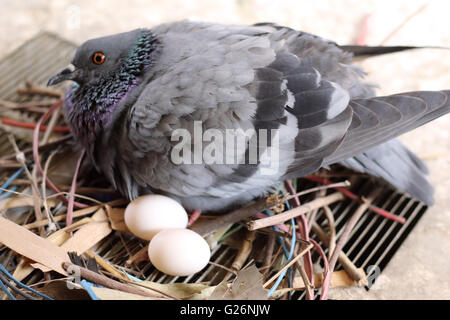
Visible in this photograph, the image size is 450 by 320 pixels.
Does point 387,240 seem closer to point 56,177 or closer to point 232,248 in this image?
point 232,248

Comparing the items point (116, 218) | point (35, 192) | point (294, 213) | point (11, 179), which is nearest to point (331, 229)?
point (294, 213)

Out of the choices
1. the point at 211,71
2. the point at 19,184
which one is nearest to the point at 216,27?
the point at 211,71

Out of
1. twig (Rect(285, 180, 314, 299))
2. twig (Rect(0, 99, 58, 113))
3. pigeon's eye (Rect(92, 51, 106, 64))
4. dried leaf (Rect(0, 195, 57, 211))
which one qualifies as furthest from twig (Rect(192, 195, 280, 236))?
twig (Rect(0, 99, 58, 113))

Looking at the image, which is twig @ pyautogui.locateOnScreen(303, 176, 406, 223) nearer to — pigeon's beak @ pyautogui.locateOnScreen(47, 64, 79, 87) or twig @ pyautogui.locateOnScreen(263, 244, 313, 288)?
twig @ pyautogui.locateOnScreen(263, 244, 313, 288)

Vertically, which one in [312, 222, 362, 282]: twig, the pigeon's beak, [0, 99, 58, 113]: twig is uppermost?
the pigeon's beak

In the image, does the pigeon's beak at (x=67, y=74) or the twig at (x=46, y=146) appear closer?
the pigeon's beak at (x=67, y=74)

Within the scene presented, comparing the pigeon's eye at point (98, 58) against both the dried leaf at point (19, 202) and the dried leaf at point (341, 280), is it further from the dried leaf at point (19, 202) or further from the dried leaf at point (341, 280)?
the dried leaf at point (341, 280)

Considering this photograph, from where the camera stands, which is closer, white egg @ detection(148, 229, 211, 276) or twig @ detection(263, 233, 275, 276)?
white egg @ detection(148, 229, 211, 276)

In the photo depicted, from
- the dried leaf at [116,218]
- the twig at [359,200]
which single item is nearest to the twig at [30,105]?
the dried leaf at [116,218]
